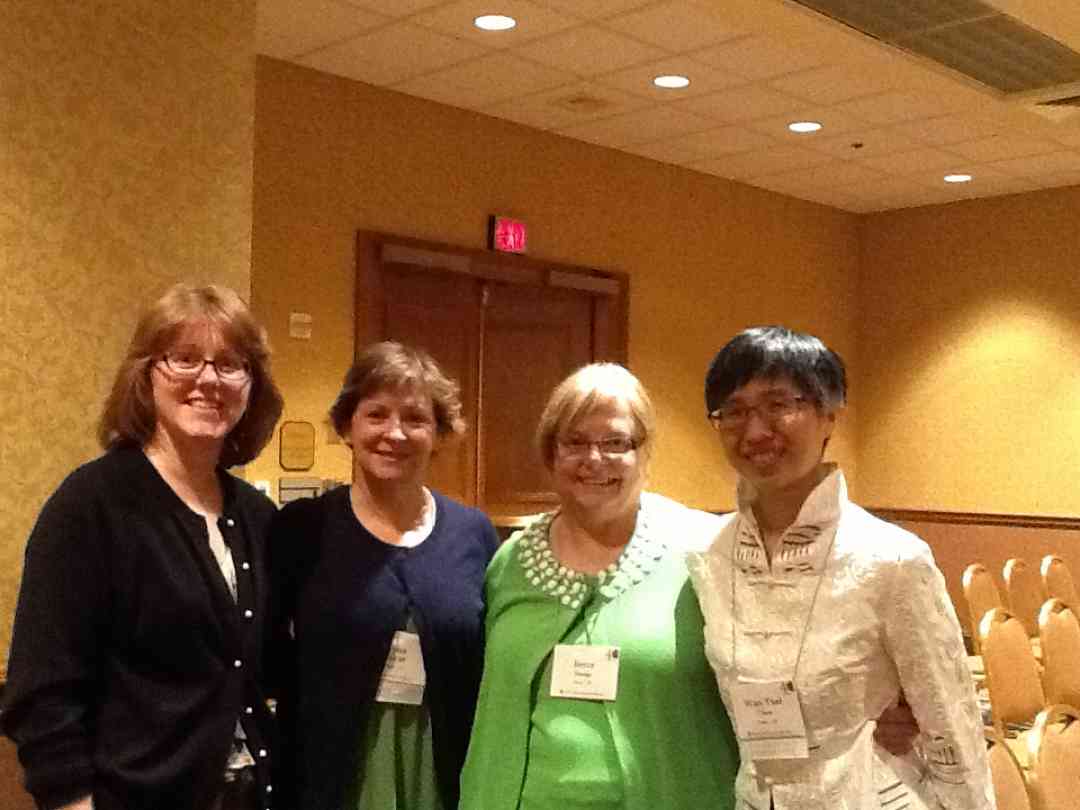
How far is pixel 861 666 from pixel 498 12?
3.19 meters

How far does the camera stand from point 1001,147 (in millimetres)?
6254

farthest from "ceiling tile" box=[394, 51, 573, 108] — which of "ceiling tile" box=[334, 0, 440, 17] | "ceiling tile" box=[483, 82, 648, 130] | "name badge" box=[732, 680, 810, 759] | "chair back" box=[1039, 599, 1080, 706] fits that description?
"name badge" box=[732, 680, 810, 759]

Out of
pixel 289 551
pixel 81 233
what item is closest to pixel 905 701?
pixel 289 551

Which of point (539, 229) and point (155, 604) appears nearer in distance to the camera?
point (155, 604)

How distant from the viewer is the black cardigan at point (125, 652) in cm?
175

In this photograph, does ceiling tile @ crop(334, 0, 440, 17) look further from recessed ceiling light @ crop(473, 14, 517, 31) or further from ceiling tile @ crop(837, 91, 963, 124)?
ceiling tile @ crop(837, 91, 963, 124)

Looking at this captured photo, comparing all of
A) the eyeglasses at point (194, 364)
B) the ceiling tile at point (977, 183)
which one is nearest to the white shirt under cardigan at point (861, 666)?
the eyeglasses at point (194, 364)

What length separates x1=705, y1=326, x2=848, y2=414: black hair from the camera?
1.83m

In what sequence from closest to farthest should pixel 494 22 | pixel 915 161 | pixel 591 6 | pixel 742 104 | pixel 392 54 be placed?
1. pixel 591 6
2. pixel 494 22
3. pixel 392 54
4. pixel 742 104
5. pixel 915 161

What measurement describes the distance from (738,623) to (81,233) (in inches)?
90.4

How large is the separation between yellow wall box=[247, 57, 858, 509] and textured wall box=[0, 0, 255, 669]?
50.9 inches

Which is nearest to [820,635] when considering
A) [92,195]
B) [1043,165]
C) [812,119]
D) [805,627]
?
[805,627]

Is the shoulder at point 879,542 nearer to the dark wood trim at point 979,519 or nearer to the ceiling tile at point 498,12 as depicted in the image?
the ceiling tile at point 498,12

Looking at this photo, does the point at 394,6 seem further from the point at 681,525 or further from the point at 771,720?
the point at 771,720
